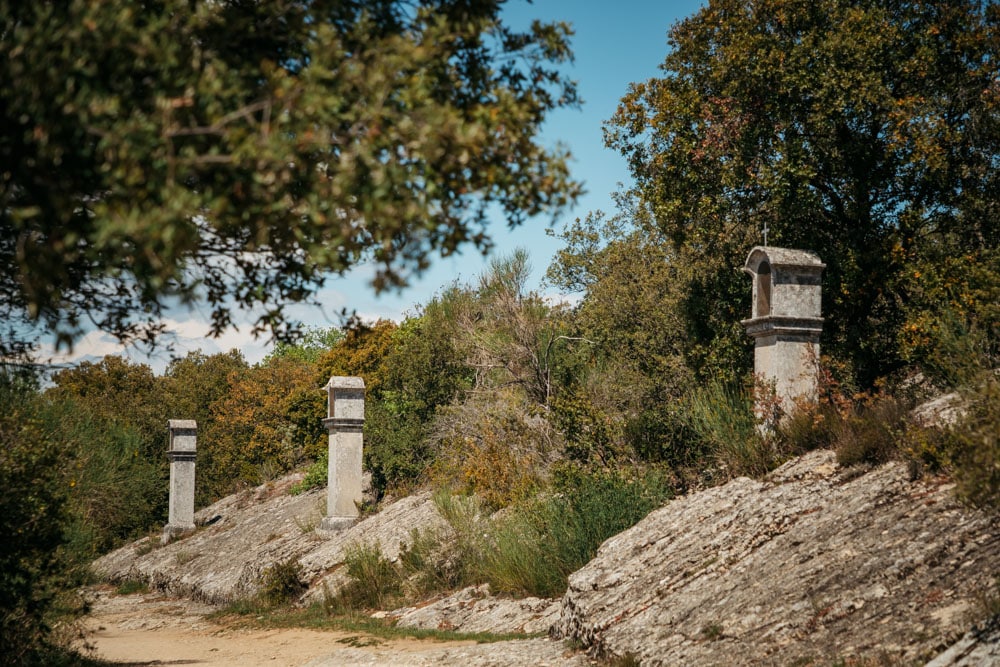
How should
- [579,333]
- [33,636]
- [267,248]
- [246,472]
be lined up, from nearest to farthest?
[267,248], [33,636], [579,333], [246,472]

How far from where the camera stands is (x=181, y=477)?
2764 centimetres

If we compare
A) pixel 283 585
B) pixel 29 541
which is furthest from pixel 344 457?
pixel 29 541

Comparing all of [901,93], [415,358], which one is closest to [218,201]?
[901,93]

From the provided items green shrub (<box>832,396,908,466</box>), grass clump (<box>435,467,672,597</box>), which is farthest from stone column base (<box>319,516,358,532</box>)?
green shrub (<box>832,396,908,466</box>)

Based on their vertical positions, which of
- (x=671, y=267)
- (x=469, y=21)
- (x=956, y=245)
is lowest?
(x=469, y=21)

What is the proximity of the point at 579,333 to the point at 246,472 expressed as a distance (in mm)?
16306

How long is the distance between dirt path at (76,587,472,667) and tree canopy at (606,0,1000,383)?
777 centimetres

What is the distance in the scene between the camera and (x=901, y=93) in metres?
14.4

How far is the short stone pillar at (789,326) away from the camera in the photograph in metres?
11.9

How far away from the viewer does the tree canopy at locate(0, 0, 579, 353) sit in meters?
3.56

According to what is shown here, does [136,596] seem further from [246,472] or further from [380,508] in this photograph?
[246,472]

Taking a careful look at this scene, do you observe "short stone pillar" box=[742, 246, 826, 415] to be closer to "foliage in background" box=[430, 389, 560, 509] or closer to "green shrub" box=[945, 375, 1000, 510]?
"foliage in background" box=[430, 389, 560, 509]

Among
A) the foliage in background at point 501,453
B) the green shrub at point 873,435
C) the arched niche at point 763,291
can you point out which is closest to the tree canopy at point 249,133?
the green shrub at point 873,435

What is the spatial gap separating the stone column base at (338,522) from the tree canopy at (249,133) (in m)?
14.9
